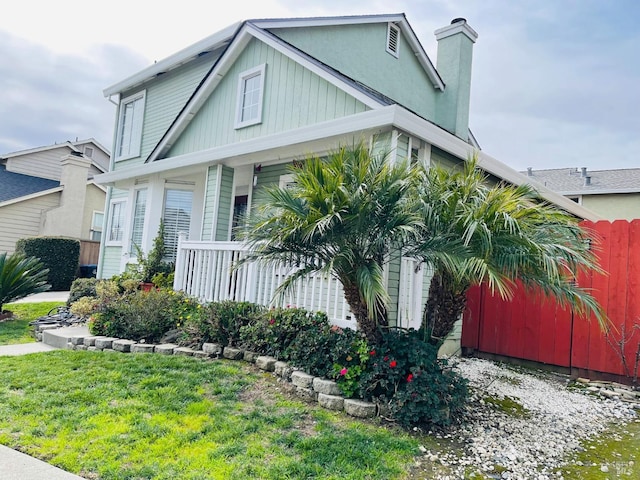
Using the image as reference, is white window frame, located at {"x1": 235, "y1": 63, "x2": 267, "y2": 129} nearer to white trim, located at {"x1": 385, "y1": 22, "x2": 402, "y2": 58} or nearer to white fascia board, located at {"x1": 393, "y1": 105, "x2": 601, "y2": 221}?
white fascia board, located at {"x1": 393, "y1": 105, "x2": 601, "y2": 221}

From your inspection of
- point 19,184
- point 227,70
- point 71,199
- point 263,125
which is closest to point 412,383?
point 263,125

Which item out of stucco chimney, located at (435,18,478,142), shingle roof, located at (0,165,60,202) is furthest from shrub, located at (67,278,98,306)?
shingle roof, located at (0,165,60,202)

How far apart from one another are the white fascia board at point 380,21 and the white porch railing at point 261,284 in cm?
485

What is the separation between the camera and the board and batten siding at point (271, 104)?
23.8ft

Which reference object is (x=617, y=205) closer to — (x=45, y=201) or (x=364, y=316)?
(x=364, y=316)

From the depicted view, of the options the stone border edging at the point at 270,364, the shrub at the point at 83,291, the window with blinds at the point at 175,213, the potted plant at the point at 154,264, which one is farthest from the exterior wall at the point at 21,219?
the stone border edging at the point at 270,364

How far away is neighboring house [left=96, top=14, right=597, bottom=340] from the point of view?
6.11 m

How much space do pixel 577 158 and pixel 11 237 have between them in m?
30.0

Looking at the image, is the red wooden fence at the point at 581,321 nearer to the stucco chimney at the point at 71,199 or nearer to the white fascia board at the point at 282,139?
the white fascia board at the point at 282,139

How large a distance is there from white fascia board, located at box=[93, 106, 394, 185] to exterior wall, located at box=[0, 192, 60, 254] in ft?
36.4

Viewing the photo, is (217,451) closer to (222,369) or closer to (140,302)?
(222,369)

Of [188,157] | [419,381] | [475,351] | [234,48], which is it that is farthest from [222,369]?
[234,48]

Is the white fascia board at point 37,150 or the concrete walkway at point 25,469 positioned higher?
the white fascia board at point 37,150

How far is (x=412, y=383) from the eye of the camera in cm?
388
